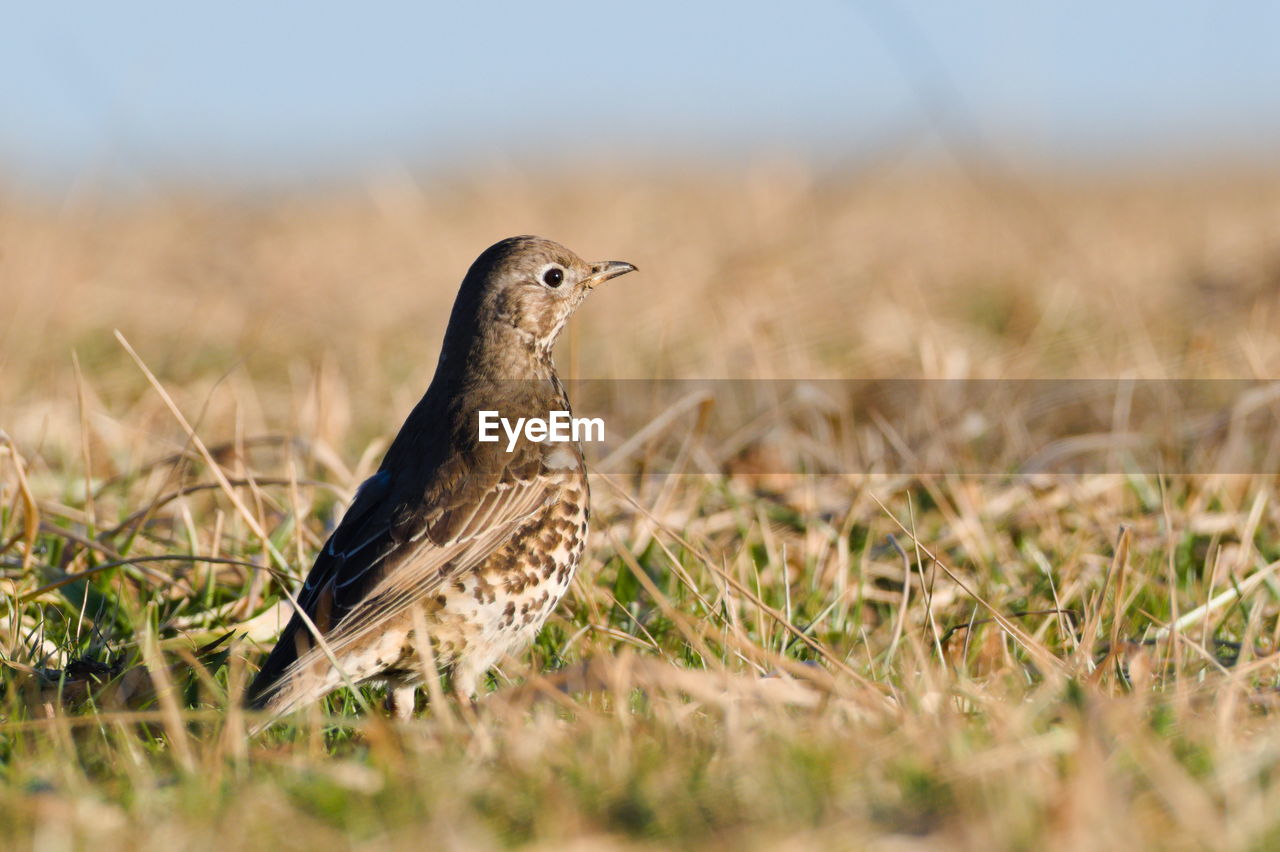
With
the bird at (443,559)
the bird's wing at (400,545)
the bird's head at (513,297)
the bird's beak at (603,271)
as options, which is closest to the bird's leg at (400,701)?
the bird at (443,559)

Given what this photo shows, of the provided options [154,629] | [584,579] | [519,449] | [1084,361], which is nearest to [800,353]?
[1084,361]

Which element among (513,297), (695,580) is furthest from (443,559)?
(695,580)

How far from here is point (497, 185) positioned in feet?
49.3

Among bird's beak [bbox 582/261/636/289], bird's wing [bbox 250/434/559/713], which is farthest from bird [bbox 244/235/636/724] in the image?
bird's beak [bbox 582/261/636/289]

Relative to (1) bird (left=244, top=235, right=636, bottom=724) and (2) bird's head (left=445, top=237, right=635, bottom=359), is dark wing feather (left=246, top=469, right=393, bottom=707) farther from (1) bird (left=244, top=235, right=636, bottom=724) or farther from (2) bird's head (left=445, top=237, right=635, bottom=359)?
(2) bird's head (left=445, top=237, right=635, bottom=359)

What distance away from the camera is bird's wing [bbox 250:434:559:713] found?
3.53m

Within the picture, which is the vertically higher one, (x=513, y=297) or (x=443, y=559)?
(x=513, y=297)

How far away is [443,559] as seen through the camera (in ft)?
12.1

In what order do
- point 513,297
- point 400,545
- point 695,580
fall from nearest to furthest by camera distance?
point 400,545
point 513,297
point 695,580

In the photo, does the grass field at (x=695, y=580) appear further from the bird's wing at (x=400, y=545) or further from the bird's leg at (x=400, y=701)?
the bird's wing at (x=400, y=545)

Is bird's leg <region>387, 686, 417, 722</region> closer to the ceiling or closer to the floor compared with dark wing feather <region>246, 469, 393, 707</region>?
closer to the floor

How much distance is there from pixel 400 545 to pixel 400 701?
19.0 inches

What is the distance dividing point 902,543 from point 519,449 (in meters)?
1.74

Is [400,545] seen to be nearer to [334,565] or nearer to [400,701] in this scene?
[334,565]
